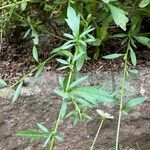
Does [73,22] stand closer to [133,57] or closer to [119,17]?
[119,17]

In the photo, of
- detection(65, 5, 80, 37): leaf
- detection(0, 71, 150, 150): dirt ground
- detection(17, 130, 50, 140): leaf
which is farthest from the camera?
detection(0, 71, 150, 150): dirt ground

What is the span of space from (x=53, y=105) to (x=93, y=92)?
32 cm

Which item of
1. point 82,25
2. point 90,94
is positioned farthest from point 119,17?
point 90,94

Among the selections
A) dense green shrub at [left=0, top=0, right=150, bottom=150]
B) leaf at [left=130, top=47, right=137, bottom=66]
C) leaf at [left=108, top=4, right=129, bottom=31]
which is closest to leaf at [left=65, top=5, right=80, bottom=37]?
dense green shrub at [left=0, top=0, right=150, bottom=150]

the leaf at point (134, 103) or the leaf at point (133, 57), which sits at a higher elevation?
the leaf at point (133, 57)

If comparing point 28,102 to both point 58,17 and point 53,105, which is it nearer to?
point 53,105

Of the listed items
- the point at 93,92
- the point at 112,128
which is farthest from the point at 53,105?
the point at 93,92

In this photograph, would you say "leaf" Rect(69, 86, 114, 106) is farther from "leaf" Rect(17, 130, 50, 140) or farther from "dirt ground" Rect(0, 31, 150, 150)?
"dirt ground" Rect(0, 31, 150, 150)

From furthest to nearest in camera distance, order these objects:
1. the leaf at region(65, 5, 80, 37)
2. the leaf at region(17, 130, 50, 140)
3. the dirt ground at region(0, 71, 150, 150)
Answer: the dirt ground at region(0, 71, 150, 150), the leaf at region(65, 5, 80, 37), the leaf at region(17, 130, 50, 140)

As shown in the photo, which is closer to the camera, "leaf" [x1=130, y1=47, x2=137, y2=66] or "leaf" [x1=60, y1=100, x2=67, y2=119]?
"leaf" [x1=60, y1=100, x2=67, y2=119]

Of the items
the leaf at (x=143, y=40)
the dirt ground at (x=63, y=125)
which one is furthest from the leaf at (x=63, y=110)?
the leaf at (x=143, y=40)

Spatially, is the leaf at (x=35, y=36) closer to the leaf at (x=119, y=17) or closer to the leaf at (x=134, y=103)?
the leaf at (x=119, y=17)


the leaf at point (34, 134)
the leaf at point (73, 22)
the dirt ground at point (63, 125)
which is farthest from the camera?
the dirt ground at point (63, 125)

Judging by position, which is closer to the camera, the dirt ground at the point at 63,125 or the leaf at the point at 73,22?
the leaf at the point at 73,22
